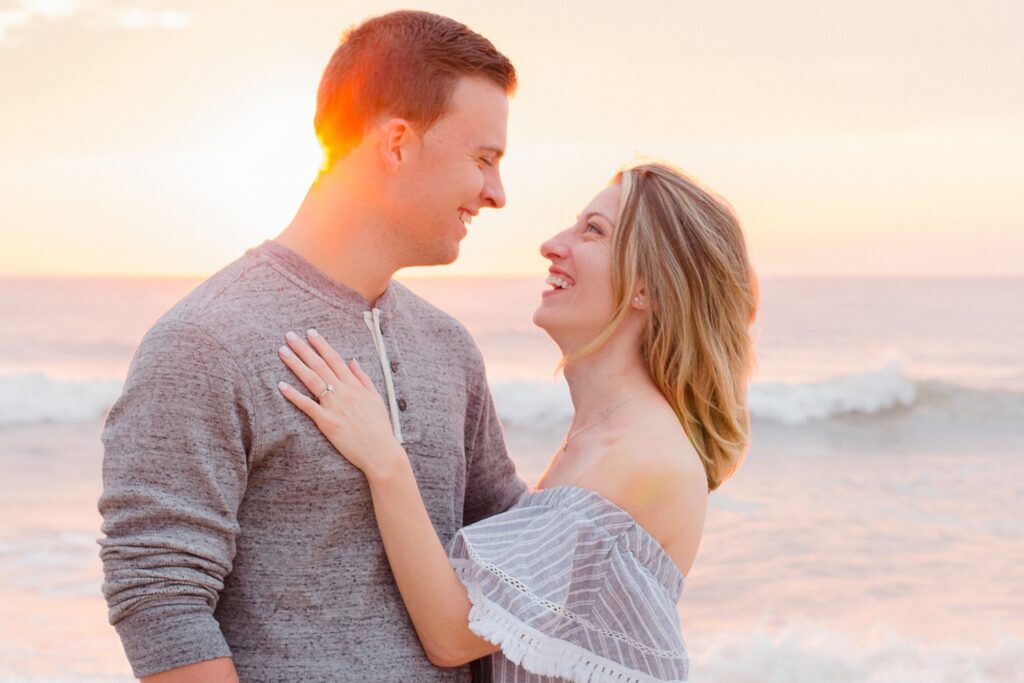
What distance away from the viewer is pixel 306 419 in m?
2.22

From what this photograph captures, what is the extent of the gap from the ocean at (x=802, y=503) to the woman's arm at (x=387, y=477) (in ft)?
13.5

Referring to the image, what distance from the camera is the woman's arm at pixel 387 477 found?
2229mm

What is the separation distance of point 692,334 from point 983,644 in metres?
5.01

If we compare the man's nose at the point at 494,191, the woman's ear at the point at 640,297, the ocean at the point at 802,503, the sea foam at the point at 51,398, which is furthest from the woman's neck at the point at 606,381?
the sea foam at the point at 51,398

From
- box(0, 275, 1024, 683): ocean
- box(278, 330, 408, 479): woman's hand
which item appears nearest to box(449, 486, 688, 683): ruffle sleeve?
box(278, 330, 408, 479): woman's hand

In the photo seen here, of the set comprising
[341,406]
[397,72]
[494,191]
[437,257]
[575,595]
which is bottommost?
[575,595]

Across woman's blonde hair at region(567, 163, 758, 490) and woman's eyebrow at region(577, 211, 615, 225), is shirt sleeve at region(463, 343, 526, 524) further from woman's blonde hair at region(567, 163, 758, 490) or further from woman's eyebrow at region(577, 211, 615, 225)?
woman's eyebrow at region(577, 211, 615, 225)

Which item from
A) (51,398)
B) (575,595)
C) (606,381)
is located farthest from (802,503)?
(51,398)

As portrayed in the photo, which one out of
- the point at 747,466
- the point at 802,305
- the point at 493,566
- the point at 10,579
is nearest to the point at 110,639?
the point at 10,579

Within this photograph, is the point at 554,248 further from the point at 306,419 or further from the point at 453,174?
the point at 306,419

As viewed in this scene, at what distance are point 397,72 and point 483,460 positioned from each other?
3.16ft

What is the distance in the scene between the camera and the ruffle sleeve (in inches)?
96.3

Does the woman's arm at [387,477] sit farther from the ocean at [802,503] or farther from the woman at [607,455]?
the ocean at [802,503]

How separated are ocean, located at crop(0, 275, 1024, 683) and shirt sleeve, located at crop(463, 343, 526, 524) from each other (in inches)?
147
